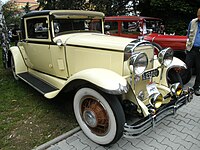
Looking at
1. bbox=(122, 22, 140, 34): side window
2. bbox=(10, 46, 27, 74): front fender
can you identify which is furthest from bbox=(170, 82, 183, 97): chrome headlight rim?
bbox=(122, 22, 140, 34): side window

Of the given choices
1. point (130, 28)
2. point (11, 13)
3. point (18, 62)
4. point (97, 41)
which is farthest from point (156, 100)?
point (11, 13)

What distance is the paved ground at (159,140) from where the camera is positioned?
2.47 metres

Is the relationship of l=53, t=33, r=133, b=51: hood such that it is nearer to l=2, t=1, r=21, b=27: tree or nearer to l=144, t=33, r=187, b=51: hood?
l=144, t=33, r=187, b=51: hood

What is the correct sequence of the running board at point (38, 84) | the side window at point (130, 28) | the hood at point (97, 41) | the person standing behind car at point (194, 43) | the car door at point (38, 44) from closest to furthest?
the hood at point (97, 41) → the running board at point (38, 84) → the car door at point (38, 44) → the person standing behind car at point (194, 43) → the side window at point (130, 28)

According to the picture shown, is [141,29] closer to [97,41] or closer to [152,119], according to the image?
[97,41]

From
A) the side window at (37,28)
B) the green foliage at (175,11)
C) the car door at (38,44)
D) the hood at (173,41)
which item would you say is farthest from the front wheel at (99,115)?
the green foliage at (175,11)

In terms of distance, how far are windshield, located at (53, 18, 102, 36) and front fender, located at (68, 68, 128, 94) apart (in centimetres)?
140

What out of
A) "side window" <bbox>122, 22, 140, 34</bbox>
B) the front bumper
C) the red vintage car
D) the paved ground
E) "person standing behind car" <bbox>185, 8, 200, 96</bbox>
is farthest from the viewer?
"side window" <bbox>122, 22, 140, 34</bbox>

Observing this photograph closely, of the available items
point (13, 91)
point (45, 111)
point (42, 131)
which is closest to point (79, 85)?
point (42, 131)

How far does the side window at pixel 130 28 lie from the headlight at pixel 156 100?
401 centimetres

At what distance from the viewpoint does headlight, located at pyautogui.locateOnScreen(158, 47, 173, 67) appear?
2.78 metres

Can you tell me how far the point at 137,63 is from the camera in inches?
94.0

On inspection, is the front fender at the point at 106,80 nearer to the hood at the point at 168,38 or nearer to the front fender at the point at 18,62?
the front fender at the point at 18,62

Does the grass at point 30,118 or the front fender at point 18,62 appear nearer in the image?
the grass at point 30,118
